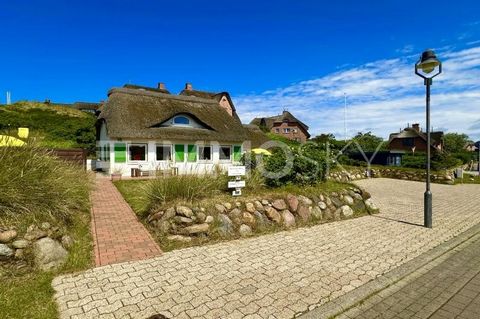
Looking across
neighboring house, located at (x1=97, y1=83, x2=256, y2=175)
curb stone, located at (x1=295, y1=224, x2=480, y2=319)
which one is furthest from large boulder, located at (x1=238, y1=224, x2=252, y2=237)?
neighboring house, located at (x1=97, y1=83, x2=256, y2=175)

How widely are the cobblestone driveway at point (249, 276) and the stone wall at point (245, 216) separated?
386 mm

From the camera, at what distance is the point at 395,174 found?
20250 millimetres

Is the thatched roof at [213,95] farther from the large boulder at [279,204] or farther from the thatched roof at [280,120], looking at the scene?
the large boulder at [279,204]

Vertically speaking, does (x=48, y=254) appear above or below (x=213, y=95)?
below

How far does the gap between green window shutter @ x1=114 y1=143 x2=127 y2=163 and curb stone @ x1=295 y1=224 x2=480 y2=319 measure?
15.5 m

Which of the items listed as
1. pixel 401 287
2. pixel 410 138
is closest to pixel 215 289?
pixel 401 287

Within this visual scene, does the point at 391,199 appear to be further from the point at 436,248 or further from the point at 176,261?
the point at 176,261

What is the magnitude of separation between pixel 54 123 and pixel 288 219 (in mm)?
35850

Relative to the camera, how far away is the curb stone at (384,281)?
334 cm

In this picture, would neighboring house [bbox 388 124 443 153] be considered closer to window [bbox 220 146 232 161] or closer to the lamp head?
window [bbox 220 146 232 161]

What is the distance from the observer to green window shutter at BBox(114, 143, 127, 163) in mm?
16547

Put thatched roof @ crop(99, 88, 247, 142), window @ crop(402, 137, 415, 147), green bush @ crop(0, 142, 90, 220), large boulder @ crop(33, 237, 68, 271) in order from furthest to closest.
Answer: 1. window @ crop(402, 137, 415, 147)
2. thatched roof @ crop(99, 88, 247, 142)
3. green bush @ crop(0, 142, 90, 220)
4. large boulder @ crop(33, 237, 68, 271)

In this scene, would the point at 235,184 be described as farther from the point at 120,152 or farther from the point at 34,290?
the point at 120,152

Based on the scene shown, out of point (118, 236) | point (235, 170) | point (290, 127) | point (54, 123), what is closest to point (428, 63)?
point (235, 170)
